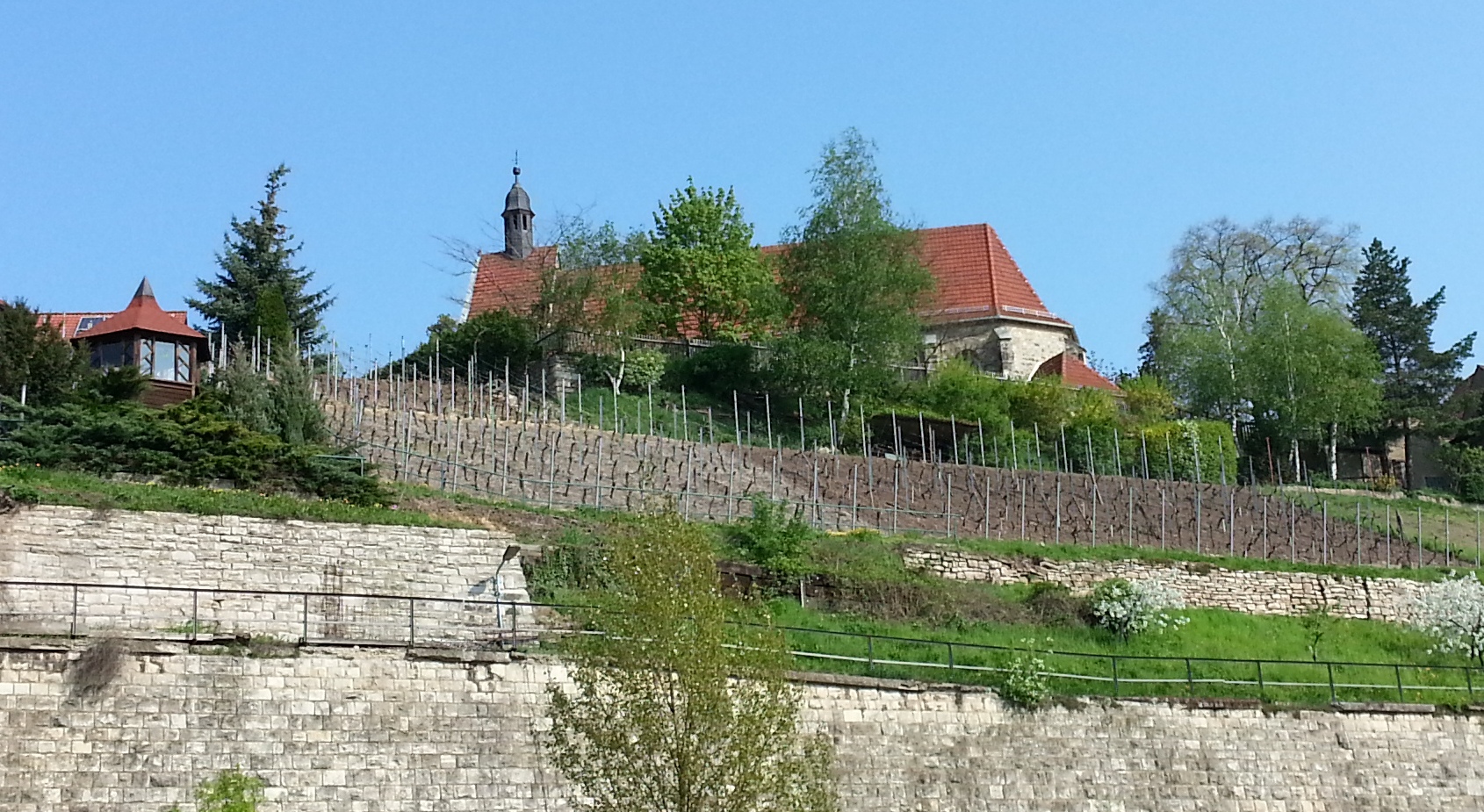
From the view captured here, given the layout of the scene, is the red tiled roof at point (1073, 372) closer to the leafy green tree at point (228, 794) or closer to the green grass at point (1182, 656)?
the green grass at point (1182, 656)

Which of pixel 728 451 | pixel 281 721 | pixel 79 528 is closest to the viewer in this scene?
pixel 281 721

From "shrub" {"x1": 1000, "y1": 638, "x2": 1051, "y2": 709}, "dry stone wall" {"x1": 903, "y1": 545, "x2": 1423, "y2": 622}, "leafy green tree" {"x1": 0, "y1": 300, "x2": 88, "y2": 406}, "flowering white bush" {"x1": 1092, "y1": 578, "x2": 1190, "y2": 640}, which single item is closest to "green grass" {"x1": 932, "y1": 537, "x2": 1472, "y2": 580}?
"dry stone wall" {"x1": 903, "y1": 545, "x2": 1423, "y2": 622}

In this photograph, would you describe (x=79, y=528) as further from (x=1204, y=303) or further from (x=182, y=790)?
(x=1204, y=303)

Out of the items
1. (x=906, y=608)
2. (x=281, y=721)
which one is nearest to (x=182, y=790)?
(x=281, y=721)

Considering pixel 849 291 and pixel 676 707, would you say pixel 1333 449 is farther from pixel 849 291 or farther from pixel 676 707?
pixel 676 707

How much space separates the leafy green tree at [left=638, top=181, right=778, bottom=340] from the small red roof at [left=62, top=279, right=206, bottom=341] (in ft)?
58.2

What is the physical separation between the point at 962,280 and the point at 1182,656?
1161 inches

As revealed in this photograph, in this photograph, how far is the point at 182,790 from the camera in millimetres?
19922

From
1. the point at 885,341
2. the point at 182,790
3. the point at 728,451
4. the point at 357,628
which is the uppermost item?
the point at 885,341

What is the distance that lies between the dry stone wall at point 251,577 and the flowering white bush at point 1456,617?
57.4ft

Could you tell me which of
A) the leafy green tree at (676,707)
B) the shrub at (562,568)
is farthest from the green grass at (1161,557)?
the leafy green tree at (676,707)

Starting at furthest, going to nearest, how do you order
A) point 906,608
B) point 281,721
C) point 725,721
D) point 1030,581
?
point 1030,581, point 906,608, point 281,721, point 725,721

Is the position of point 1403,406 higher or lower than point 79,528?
higher

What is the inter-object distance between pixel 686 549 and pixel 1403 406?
141 ft
